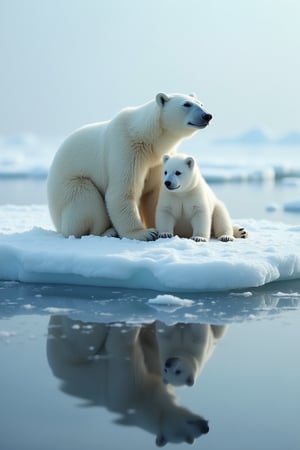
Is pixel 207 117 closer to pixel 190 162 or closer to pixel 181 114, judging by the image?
pixel 181 114

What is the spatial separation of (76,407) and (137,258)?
8.65ft

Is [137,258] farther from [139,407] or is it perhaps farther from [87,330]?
[139,407]

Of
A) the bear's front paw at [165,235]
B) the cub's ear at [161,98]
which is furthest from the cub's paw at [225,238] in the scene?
the cub's ear at [161,98]

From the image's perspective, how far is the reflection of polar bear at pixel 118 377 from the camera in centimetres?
337

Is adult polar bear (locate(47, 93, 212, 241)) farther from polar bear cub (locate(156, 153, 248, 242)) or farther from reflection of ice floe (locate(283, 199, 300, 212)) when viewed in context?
reflection of ice floe (locate(283, 199, 300, 212))

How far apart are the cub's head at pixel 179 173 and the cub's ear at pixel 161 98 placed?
1.58 ft

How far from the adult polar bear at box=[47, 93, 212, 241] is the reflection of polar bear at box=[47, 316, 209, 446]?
7.09ft

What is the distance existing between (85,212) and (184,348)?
294 cm

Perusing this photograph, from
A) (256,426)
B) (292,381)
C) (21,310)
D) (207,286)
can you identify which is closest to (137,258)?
(207,286)

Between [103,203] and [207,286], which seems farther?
[103,203]

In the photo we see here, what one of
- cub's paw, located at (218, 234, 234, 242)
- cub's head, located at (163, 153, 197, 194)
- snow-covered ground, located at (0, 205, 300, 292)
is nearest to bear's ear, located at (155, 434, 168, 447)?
snow-covered ground, located at (0, 205, 300, 292)

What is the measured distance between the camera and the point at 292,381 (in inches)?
154

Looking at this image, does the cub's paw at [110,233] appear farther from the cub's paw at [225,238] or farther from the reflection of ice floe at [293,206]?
the reflection of ice floe at [293,206]

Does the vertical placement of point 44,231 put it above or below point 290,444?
below
